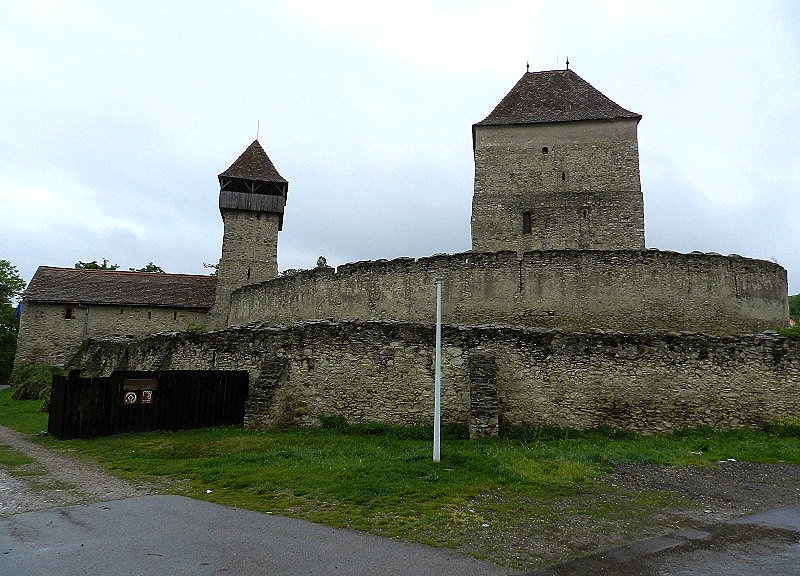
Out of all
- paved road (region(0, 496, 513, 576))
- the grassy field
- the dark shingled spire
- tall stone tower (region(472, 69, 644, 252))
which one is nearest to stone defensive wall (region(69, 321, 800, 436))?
the grassy field

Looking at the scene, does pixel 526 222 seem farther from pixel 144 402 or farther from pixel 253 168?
pixel 144 402

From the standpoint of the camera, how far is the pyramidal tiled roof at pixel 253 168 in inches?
1357

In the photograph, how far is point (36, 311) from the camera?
3080 cm

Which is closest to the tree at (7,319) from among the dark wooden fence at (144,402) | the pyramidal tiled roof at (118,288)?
the pyramidal tiled roof at (118,288)

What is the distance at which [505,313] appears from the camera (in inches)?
741

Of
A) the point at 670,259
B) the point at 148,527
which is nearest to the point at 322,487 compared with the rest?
the point at 148,527

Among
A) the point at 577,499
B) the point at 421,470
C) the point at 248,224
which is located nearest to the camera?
the point at 577,499

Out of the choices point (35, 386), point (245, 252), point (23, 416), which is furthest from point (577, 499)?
point (245, 252)

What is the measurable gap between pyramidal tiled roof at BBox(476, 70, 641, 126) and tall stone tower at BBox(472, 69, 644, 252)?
0.17 feet

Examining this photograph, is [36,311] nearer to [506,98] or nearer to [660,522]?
[506,98]

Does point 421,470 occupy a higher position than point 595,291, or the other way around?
point 595,291

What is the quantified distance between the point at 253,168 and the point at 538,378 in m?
28.0

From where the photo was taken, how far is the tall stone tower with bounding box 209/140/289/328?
3303 centimetres

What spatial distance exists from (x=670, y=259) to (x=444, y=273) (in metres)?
7.78
